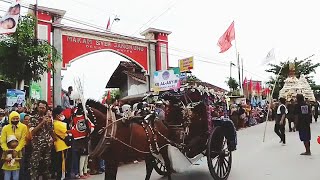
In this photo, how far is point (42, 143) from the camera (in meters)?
6.64

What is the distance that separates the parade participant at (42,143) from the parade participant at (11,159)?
0.29 meters

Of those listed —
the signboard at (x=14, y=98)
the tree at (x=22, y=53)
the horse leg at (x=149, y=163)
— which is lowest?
the horse leg at (x=149, y=163)

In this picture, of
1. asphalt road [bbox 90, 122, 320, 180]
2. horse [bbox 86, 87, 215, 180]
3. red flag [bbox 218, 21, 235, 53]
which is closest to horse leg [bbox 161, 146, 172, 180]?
horse [bbox 86, 87, 215, 180]

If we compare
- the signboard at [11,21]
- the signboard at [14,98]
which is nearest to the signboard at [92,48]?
the signboard at [14,98]

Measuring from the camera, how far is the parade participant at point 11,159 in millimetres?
6355

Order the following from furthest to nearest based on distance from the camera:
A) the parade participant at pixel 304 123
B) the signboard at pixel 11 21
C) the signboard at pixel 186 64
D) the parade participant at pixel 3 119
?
the signboard at pixel 186 64
the parade participant at pixel 304 123
the signboard at pixel 11 21
the parade participant at pixel 3 119

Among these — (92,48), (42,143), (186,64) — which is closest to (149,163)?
(42,143)

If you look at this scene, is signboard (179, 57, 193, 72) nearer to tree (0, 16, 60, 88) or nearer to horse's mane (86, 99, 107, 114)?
tree (0, 16, 60, 88)

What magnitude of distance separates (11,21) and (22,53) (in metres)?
2.60

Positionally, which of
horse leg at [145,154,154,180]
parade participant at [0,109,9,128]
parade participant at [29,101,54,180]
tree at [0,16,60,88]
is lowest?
horse leg at [145,154,154,180]

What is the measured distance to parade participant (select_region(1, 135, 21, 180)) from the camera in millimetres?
6355

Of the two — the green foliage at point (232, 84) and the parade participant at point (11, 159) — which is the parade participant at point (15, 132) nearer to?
the parade participant at point (11, 159)

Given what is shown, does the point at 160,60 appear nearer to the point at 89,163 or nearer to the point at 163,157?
the point at 89,163

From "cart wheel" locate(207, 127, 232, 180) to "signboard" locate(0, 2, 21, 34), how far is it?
6.47 m
